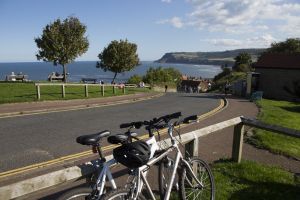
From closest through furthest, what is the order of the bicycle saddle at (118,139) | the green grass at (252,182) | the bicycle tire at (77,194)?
the bicycle tire at (77,194) → the bicycle saddle at (118,139) → the green grass at (252,182)

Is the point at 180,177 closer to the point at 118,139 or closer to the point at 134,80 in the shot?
the point at 118,139

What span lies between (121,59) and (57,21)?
21.2 m

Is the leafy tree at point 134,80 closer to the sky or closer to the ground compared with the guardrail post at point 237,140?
closer to the ground

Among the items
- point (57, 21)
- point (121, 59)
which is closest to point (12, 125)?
point (57, 21)

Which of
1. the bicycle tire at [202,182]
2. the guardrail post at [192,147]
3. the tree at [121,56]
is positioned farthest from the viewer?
the tree at [121,56]

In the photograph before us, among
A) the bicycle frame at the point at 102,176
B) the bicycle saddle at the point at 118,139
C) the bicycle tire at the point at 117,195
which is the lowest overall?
the bicycle tire at the point at 117,195

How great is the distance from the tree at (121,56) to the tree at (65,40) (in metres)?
19.8

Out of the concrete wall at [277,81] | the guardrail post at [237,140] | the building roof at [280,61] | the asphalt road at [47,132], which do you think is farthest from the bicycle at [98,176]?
the building roof at [280,61]

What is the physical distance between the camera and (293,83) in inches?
1649

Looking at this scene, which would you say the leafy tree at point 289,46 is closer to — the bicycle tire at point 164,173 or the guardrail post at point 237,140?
the guardrail post at point 237,140

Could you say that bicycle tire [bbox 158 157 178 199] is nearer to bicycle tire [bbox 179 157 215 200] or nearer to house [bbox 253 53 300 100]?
bicycle tire [bbox 179 157 215 200]

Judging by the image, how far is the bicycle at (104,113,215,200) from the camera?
3502 mm

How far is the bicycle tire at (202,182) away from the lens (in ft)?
16.1

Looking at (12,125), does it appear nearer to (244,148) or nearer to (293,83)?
(244,148)
